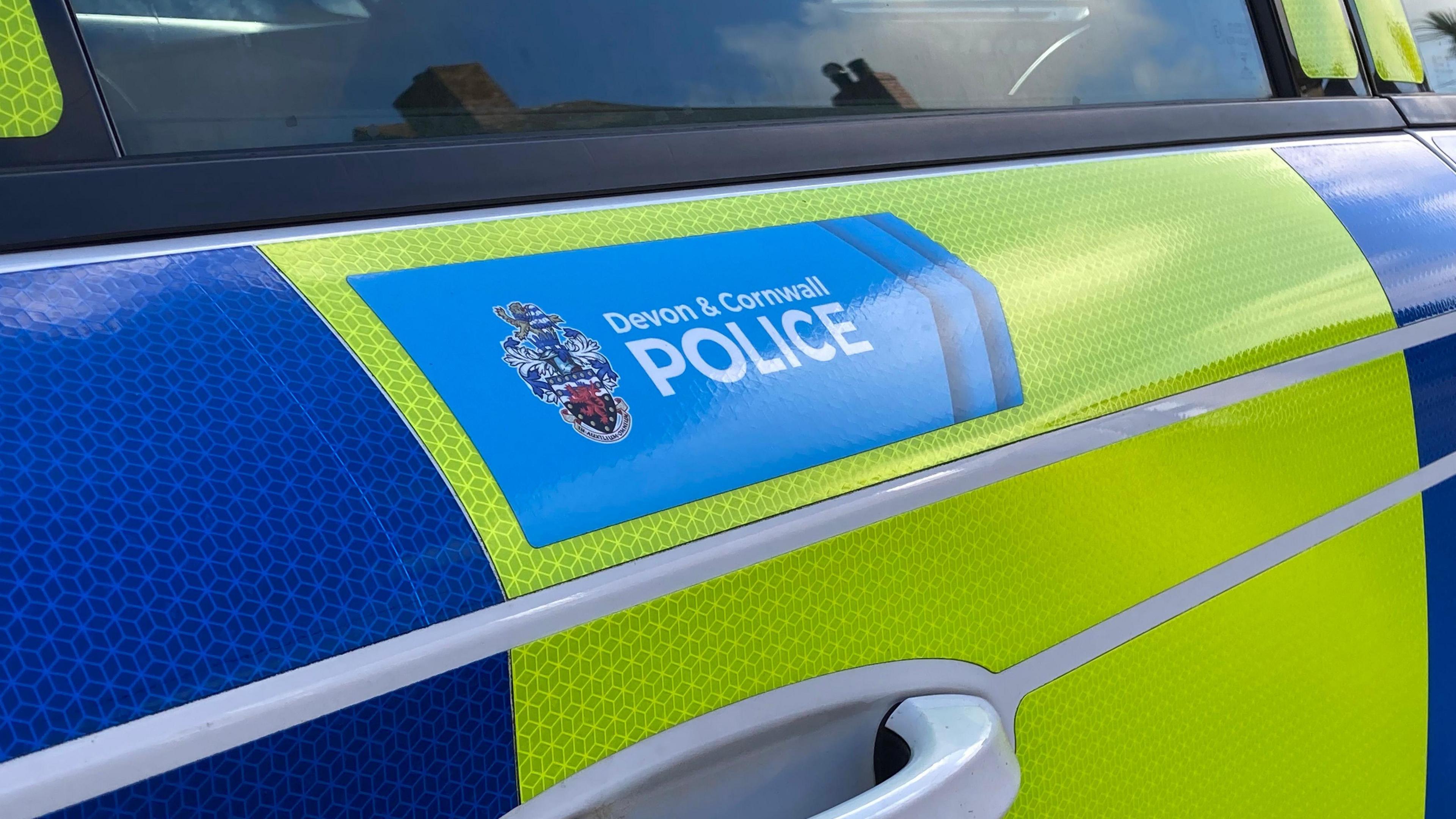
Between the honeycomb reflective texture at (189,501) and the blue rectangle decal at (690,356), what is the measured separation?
60 mm

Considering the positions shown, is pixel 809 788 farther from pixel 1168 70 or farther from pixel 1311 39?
pixel 1311 39

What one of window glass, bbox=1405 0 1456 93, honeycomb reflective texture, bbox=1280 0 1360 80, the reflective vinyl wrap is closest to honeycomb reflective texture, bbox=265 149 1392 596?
the reflective vinyl wrap

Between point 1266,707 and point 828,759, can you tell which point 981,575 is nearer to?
point 828,759

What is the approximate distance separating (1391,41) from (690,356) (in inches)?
62.7

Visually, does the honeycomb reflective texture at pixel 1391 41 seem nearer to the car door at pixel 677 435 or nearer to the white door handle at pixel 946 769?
the car door at pixel 677 435

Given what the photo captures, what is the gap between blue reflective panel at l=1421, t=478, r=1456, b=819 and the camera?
1413 mm

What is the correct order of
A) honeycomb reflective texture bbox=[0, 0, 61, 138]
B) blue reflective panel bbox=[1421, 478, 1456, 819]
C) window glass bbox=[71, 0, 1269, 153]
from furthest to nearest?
blue reflective panel bbox=[1421, 478, 1456, 819] < window glass bbox=[71, 0, 1269, 153] < honeycomb reflective texture bbox=[0, 0, 61, 138]

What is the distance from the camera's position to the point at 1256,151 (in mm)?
1534

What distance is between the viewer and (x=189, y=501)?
0.65 metres

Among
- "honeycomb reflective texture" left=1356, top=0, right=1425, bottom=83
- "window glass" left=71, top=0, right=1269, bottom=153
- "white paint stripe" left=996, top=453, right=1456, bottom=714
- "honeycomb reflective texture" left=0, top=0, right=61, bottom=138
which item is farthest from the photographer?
"honeycomb reflective texture" left=1356, top=0, right=1425, bottom=83

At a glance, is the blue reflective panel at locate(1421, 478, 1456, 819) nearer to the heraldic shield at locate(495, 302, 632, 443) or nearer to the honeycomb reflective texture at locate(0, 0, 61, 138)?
the heraldic shield at locate(495, 302, 632, 443)

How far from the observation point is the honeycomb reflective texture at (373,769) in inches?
23.2

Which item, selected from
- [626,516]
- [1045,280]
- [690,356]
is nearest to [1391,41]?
[1045,280]

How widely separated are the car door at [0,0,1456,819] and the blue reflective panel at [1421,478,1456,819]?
11 mm
